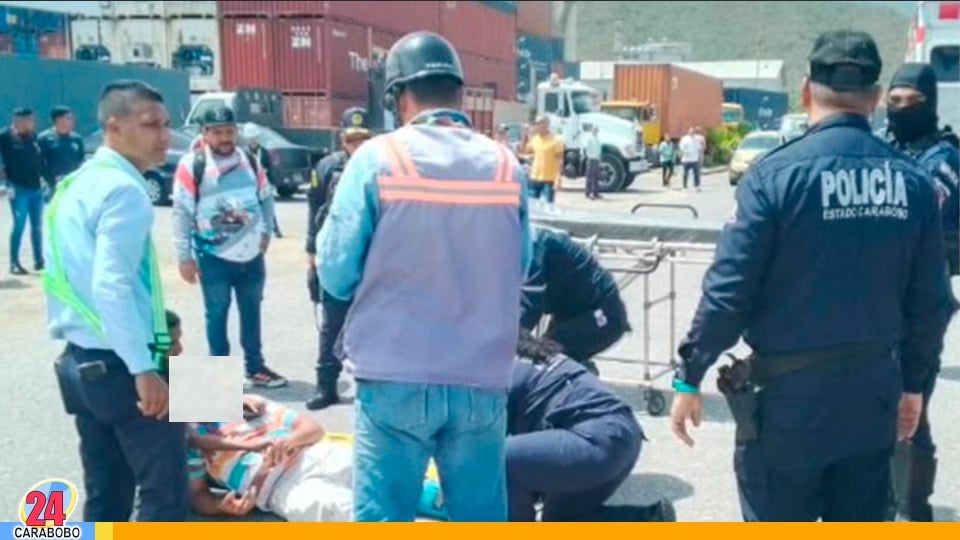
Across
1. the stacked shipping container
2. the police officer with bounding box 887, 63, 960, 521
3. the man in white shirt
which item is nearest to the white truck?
the man in white shirt

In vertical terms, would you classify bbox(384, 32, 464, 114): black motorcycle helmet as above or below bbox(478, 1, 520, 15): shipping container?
below

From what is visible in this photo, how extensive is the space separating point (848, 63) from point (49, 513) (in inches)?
117

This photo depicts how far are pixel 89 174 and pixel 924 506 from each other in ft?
10.6

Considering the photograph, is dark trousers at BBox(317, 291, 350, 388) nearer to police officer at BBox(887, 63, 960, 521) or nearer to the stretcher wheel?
the stretcher wheel

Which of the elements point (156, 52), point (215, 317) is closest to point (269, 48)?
point (156, 52)

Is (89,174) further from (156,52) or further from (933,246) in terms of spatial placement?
(156,52)

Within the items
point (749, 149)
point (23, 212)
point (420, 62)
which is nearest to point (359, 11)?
point (749, 149)

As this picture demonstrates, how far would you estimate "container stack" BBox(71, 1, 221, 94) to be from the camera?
2481cm

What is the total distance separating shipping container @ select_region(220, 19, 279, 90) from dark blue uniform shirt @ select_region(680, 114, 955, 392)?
78.4 ft

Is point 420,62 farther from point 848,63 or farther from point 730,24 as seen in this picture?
point 730,24

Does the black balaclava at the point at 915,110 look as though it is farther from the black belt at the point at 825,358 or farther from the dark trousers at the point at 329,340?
the dark trousers at the point at 329,340

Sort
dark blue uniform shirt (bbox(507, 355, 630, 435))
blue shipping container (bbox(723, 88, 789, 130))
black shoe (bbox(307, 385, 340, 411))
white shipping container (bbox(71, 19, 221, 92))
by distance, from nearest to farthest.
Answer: dark blue uniform shirt (bbox(507, 355, 630, 435)) → black shoe (bbox(307, 385, 340, 411)) → white shipping container (bbox(71, 19, 221, 92)) → blue shipping container (bbox(723, 88, 789, 130))

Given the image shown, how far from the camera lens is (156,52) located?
25078mm

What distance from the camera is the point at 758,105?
57781 millimetres
